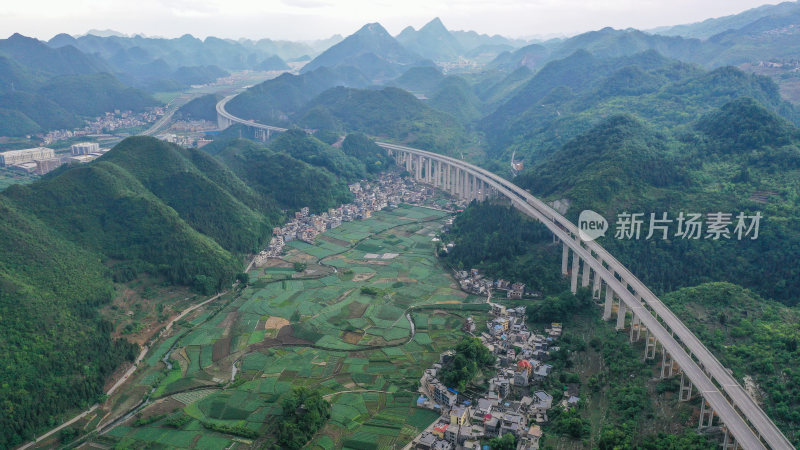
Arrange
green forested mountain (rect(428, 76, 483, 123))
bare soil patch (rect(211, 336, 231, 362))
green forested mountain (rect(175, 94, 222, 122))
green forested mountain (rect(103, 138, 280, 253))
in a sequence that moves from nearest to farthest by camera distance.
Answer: bare soil patch (rect(211, 336, 231, 362)), green forested mountain (rect(103, 138, 280, 253)), green forested mountain (rect(428, 76, 483, 123)), green forested mountain (rect(175, 94, 222, 122))

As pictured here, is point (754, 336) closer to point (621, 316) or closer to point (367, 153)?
point (621, 316)

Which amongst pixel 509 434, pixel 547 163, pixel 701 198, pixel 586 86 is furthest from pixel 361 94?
pixel 509 434

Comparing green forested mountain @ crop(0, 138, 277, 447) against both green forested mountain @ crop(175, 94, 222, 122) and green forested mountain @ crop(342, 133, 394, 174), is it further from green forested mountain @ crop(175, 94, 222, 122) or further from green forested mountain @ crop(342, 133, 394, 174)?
green forested mountain @ crop(175, 94, 222, 122)

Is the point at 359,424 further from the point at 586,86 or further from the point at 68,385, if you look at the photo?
the point at 586,86

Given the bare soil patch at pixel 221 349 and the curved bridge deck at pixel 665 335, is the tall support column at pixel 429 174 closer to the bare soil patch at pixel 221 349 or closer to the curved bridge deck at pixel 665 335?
the curved bridge deck at pixel 665 335

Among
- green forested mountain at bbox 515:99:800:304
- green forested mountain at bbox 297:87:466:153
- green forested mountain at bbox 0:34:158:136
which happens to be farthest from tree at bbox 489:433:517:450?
green forested mountain at bbox 0:34:158:136

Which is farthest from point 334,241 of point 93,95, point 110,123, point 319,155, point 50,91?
point 50,91
